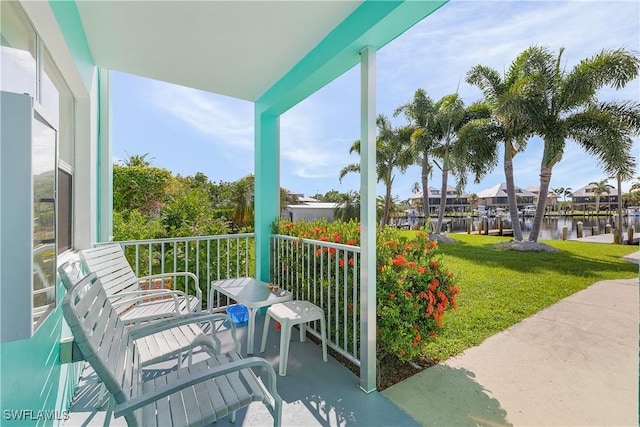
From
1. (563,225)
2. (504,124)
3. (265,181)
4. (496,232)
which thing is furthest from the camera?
(496,232)

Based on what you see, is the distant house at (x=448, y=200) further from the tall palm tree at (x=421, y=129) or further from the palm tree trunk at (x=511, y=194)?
the palm tree trunk at (x=511, y=194)

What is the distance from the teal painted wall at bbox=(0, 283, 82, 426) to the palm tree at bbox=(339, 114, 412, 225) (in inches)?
463

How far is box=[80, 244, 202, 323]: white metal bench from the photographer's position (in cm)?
229

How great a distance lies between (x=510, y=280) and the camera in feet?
20.6

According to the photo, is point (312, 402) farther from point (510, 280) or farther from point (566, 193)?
point (566, 193)

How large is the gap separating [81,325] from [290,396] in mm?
1476

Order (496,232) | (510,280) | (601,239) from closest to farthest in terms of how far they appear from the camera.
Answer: (510,280) → (601,239) → (496,232)

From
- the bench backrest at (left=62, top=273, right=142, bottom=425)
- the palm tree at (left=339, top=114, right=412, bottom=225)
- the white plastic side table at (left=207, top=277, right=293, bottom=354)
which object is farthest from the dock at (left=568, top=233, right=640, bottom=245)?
the bench backrest at (left=62, top=273, right=142, bottom=425)

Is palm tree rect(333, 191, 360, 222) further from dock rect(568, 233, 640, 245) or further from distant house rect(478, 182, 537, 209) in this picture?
dock rect(568, 233, 640, 245)

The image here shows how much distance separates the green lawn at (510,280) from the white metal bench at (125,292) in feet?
7.77

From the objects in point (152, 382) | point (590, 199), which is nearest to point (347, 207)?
point (590, 199)

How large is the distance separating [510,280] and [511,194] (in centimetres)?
488

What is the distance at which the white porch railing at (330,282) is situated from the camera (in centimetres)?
231

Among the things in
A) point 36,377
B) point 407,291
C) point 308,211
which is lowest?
point 36,377
